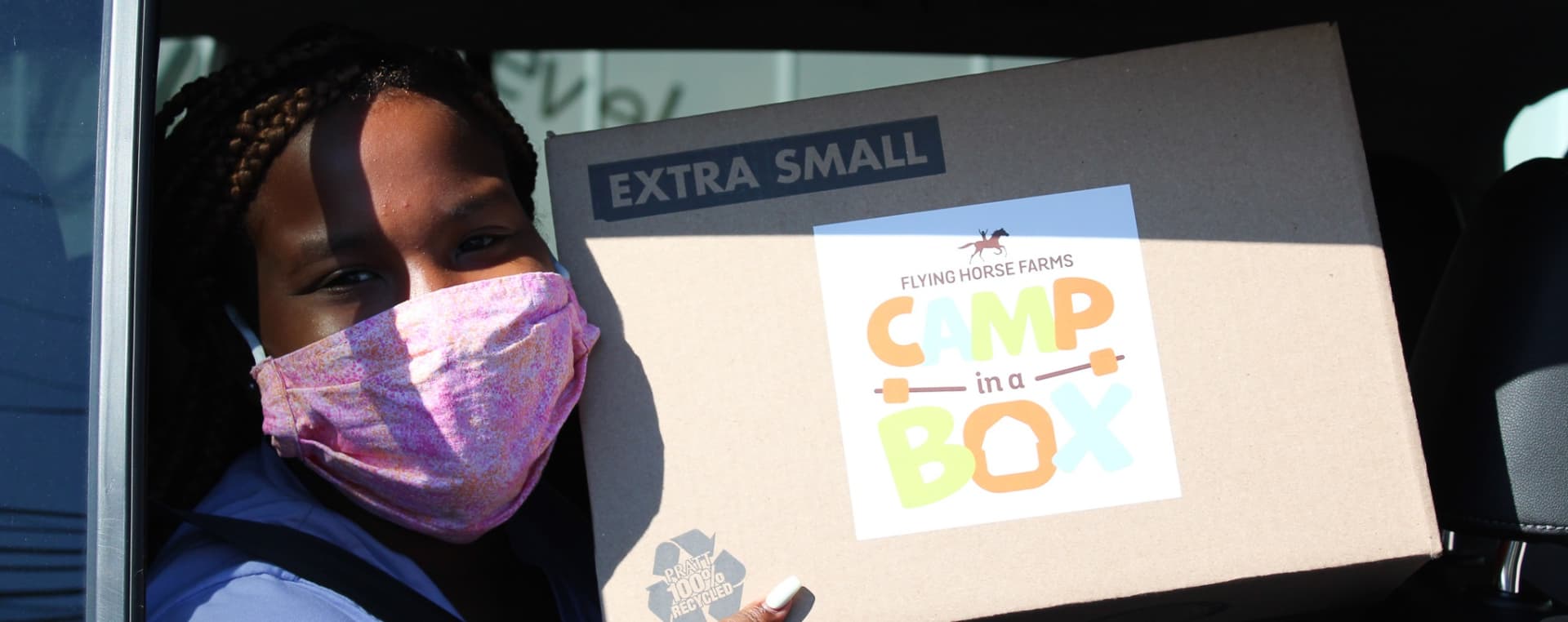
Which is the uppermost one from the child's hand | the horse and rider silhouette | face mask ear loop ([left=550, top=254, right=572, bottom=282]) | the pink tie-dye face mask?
face mask ear loop ([left=550, top=254, right=572, bottom=282])

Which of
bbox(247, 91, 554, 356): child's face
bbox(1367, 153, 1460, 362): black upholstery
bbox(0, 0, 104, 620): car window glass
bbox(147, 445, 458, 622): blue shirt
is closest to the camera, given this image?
bbox(0, 0, 104, 620): car window glass

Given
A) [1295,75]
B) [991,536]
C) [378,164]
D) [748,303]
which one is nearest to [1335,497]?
[991,536]

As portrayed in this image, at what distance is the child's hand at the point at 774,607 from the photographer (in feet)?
4.29

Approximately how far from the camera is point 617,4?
2178 mm

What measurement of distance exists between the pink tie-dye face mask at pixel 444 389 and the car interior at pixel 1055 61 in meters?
0.25

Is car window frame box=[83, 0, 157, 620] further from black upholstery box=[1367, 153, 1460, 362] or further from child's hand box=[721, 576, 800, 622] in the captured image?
black upholstery box=[1367, 153, 1460, 362]

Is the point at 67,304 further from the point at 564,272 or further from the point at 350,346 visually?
the point at 564,272

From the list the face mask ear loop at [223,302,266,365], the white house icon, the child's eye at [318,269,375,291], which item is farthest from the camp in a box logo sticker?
the face mask ear loop at [223,302,266,365]

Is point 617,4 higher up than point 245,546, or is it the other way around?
point 617,4

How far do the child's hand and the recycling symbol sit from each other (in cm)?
2

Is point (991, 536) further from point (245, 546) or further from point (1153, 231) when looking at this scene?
point (245, 546)

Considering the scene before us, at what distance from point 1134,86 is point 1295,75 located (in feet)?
0.57

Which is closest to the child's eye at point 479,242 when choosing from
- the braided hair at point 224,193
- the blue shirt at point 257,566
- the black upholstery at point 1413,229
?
the braided hair at point 224,193

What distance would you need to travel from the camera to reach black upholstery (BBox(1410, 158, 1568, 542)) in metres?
1.40
